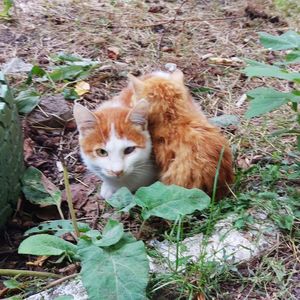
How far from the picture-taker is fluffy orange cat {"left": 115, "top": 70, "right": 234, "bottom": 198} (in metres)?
2.30

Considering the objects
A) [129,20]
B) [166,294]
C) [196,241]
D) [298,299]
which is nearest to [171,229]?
[196,241]

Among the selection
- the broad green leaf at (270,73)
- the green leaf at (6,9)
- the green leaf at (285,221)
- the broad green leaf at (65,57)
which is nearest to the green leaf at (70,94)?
the broad green leaf at (65,57)

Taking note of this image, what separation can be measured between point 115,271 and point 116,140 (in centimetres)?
74

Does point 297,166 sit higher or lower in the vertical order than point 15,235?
higher

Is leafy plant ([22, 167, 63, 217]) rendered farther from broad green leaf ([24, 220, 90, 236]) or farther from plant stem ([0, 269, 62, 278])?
plant stem ([0, 269, 62, 278])

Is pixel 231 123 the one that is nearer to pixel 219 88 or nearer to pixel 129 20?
pixel 219 88

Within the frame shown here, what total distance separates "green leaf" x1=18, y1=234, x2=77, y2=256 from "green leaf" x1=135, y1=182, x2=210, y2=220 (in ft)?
0.92

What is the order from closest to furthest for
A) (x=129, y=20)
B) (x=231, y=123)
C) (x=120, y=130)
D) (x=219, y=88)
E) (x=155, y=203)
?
(x=155, y=203), (x=120, y=130), (x=231, y=123), (x=219, y=88), (x=129, y=20)

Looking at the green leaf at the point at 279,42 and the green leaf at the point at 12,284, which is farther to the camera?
the green leaf at the point at 279,42

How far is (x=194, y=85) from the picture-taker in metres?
3.44

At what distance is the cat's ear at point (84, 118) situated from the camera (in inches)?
94.7

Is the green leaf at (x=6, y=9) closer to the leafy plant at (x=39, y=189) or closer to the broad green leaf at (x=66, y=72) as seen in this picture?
the broad green leaf at (x=66, y=72)

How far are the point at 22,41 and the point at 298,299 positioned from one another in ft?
8.82

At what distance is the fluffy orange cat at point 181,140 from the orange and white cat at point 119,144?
0.07 m
